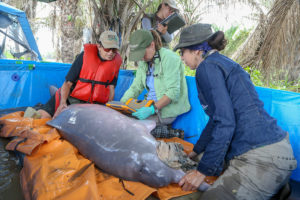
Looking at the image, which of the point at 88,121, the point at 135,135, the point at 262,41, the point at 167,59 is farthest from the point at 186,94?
the point at 262,41

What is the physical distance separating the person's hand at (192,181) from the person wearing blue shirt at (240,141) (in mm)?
52

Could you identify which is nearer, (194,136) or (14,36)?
(194,136)

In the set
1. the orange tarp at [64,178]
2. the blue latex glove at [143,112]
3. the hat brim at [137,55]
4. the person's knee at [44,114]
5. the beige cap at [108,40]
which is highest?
the beige cap at [108,40]

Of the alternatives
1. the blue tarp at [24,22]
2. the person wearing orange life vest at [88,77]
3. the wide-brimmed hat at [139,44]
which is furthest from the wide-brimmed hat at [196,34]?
the blue tarp at [24,22]

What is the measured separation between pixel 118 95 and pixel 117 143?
2733mm

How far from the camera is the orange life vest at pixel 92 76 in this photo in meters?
3.30

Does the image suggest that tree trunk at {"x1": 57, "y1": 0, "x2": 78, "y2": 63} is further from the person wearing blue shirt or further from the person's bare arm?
the person wearing blue shirt

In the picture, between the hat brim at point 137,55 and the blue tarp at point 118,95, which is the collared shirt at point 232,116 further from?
the hat brim at point 137,55

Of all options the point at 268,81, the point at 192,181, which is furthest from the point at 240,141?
the point at 268,81

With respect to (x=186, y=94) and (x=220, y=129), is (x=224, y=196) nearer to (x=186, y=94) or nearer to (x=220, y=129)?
(x=220, y=129)

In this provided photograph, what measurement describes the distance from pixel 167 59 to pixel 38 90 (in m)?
2.77

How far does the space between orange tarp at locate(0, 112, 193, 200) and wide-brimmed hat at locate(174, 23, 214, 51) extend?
4.25 feet

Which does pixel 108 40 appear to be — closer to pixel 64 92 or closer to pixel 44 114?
pixel 64 92

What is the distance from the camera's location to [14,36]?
6.25 metres
